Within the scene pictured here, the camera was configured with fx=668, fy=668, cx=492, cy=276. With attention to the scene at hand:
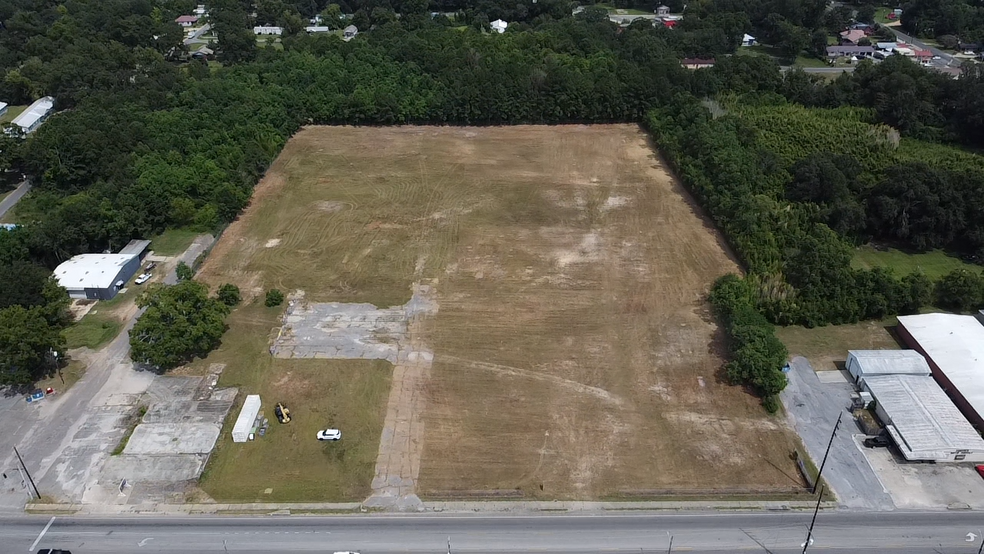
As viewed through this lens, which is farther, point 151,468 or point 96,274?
point 96,274

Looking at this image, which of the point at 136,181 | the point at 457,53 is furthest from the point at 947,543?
the point at 457,53

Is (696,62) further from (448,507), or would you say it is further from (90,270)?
(448,507)

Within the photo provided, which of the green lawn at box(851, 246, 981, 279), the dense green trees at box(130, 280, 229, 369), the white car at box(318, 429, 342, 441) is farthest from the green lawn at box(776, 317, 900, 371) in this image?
the dense green trees at box(130, 280, 229, 369)

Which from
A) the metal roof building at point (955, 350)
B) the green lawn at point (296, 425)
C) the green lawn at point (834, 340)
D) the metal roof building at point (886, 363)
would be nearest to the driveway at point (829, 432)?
the green lawn at point (834, 340)

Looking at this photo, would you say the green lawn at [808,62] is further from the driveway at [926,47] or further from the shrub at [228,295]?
the shrub at [228,295]

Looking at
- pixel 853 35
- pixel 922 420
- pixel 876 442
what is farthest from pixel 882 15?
pixel 876 442

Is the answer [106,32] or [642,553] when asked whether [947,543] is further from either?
[106,32]

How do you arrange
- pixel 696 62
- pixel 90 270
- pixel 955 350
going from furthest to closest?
1. pixel 696 62
2. pixel 90 270
3. pixel 955 350
